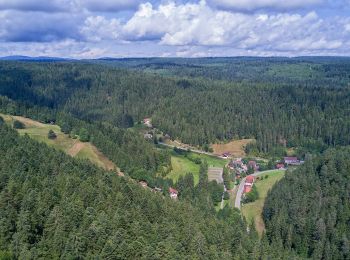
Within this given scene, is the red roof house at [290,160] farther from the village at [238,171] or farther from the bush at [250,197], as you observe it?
the bush at [250,197]

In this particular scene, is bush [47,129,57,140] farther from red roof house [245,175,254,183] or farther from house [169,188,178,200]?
red roof house [245,175,254,183]

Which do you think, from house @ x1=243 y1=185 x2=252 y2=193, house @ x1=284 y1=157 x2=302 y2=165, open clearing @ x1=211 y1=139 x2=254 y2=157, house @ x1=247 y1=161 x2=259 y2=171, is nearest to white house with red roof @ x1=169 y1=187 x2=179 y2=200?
house @ x1=243 y1=185 x2=252 y2=193

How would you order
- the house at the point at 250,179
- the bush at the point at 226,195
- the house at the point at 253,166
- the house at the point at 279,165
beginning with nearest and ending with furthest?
the bush at the point at 226,195, the house at the point at 250,179, the house at the point at 253,166, the house at the point at 279,165

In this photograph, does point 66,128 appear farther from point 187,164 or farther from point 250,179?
point 250,179

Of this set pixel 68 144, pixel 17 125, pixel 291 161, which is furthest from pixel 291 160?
pixel 17 125

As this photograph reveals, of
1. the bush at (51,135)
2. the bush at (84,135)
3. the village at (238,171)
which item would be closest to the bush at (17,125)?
the bush at (51,135)

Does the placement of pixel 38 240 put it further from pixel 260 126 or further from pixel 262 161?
pixel 260 126
